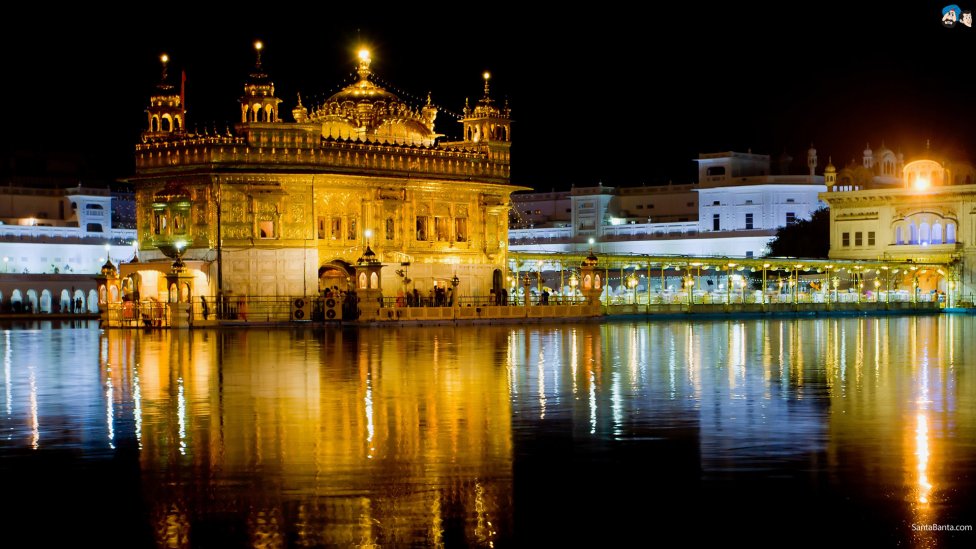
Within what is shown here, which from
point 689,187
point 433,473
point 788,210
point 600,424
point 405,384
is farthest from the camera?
point 689,187

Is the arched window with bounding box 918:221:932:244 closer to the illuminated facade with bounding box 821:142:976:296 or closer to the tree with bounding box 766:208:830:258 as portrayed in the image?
the illuminated facade with bounding box 821:142:976:296

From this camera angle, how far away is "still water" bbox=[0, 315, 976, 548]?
1080 cm

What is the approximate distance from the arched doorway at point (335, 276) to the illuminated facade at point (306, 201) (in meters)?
0.06

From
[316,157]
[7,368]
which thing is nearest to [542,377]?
[7,368]

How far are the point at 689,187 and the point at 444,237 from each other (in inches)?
1977

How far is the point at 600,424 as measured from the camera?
54.5ft

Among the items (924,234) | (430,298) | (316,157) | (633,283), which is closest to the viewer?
(316,157)

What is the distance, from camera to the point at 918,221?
77.1 meters

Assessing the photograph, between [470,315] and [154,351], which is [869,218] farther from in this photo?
[154,351]

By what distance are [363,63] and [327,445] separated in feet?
145

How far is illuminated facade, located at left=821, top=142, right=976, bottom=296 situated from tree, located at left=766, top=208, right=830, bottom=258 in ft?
14.0

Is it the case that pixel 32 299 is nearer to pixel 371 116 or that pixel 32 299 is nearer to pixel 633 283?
pixel 371 116

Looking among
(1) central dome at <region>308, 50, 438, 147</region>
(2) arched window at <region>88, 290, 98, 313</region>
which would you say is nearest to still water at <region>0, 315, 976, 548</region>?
(1) central dome at <region>308, 50, 438, 147</region>

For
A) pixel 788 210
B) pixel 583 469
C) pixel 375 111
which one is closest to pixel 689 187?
pixel 788 210
